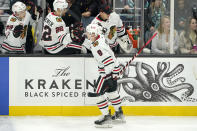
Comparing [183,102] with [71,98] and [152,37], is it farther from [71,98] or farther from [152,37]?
[71,98]

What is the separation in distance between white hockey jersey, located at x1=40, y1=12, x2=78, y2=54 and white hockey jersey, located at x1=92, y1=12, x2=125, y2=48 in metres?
→ 0.46

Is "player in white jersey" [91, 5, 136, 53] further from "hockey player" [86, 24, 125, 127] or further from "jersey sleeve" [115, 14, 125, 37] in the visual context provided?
"hockey player" [86, 24, 125, 127]

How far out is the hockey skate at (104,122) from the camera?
598cm

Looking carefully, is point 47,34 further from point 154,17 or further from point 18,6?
point 154,17

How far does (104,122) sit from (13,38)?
68.0 inches

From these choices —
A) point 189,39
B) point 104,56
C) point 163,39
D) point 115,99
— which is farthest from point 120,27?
point 115,99

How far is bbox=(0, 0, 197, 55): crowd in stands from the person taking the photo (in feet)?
22.2

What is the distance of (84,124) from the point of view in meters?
6.07

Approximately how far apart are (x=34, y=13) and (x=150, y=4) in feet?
5.04

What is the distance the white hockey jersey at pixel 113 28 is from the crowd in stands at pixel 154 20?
0.51 feet

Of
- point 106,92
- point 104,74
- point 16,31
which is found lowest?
point 106,92

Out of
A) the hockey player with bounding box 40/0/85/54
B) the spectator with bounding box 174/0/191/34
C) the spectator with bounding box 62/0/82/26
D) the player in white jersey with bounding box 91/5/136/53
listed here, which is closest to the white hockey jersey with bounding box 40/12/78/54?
the hockey player with bounding box 40/0/85/54

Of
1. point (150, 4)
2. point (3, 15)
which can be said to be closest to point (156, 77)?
point (150, 4)

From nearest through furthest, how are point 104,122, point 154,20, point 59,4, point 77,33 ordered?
point 104,122
point 59,4
point 77,33
point 154,20
